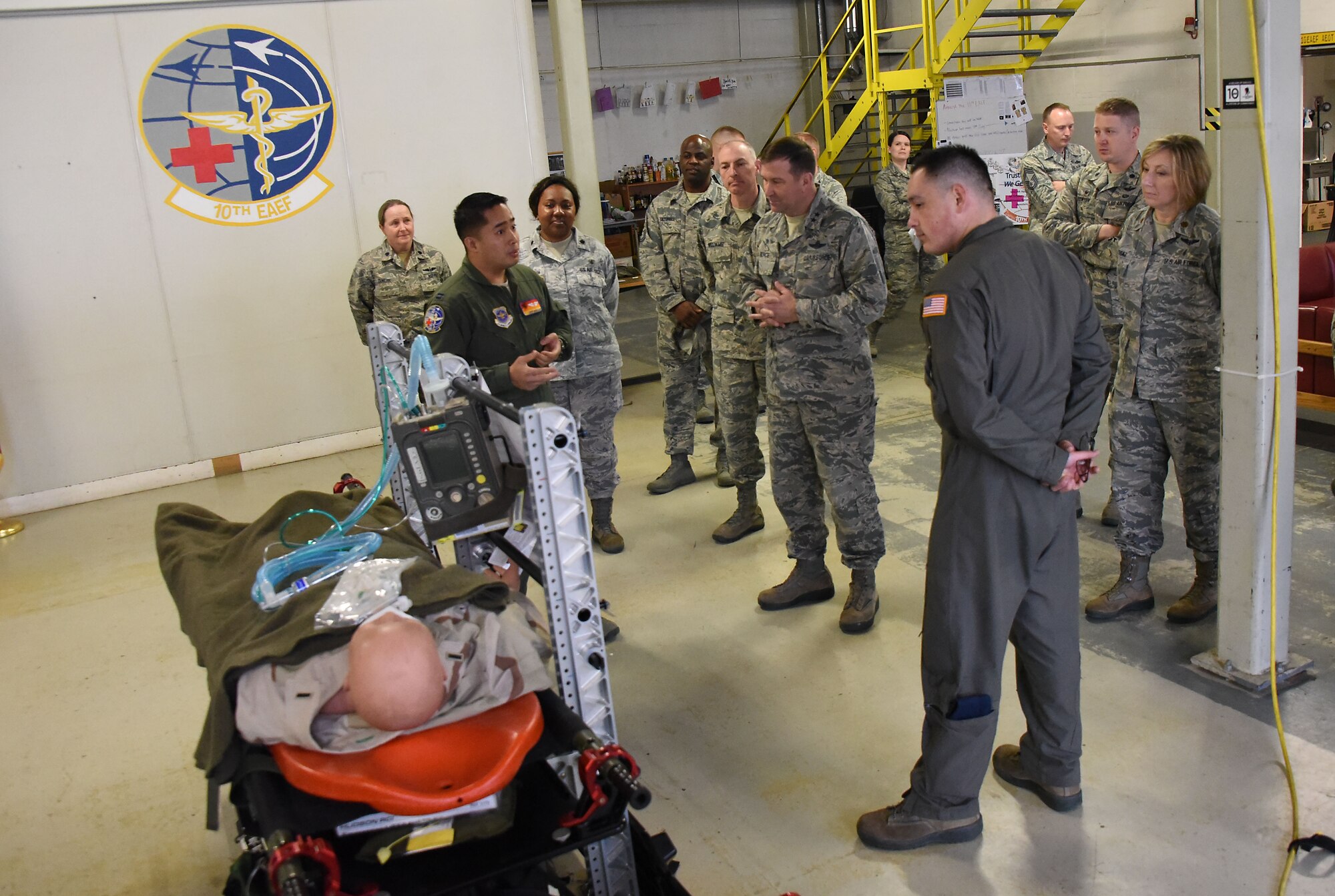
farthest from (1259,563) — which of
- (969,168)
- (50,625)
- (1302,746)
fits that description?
(50,625)

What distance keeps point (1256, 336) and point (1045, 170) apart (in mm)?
4385

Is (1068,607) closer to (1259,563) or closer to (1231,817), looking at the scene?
(1231,817)

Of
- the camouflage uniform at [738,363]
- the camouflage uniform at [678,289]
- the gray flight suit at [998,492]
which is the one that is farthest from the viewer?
the camouflage uniform at [678,289]

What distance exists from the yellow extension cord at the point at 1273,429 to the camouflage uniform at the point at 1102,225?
5.65 feet

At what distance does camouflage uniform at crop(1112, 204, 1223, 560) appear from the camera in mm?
3590

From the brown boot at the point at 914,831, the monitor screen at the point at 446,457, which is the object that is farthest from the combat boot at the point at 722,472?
the monitor screen at the point at 446,457

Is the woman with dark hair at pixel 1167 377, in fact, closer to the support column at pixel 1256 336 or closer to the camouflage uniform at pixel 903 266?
the support column at pixel 1256 336

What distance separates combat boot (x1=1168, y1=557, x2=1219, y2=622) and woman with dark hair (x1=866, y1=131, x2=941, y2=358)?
4554 mm

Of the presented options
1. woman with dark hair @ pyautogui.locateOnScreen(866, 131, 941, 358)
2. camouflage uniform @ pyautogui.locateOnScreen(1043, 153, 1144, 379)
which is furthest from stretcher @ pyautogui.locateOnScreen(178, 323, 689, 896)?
woman with dark hair @ pyautogui.locateOnScreen(866, 131, 941, 358)

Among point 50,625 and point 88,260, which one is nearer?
point 50,625

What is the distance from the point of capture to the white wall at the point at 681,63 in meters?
12.5

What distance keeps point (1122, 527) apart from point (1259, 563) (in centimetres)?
68

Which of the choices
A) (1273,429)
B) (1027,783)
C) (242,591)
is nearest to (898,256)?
(1273,429)

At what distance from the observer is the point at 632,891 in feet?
7.66
